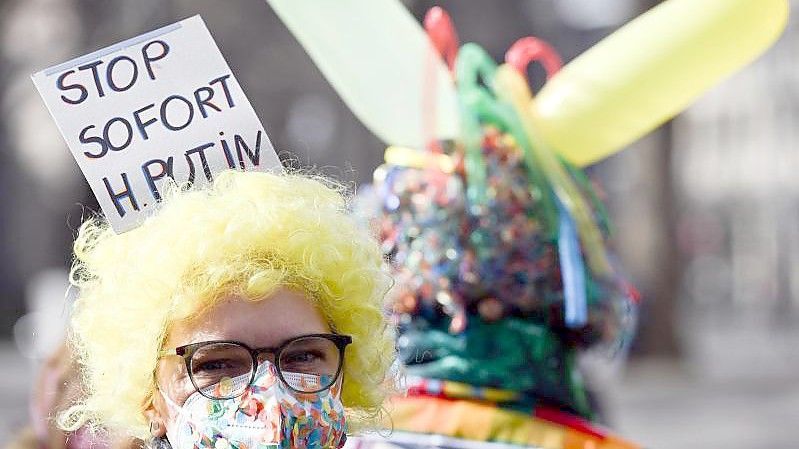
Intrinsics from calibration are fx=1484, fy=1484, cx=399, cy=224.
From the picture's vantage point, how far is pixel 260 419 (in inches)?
90.0

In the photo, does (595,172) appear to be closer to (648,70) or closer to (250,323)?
(648,70)

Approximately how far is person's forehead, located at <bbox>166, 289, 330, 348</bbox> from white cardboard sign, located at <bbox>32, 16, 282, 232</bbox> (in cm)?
27

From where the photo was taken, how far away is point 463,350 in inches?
147

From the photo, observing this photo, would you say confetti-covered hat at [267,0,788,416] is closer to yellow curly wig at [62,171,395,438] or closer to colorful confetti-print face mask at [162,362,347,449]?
yellow curly wig at [62,171,395,438]

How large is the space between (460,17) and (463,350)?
1893 centimetres

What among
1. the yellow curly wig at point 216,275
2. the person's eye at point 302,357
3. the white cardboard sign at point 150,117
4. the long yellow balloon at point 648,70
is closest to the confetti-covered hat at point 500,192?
the long yellow balloon at point 648,70

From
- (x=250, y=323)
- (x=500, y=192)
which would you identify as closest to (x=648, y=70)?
(x=500, y=192)

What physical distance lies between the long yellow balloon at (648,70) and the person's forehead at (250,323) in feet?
5.06

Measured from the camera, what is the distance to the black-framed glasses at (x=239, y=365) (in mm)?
2312

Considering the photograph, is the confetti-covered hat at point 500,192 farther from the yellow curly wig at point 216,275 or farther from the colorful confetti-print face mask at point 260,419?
the colorful confetti-print face mask at point 260,419

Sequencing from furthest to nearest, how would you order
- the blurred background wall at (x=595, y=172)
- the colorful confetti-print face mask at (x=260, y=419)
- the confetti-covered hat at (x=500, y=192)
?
the blurred background wall at (x=595, y=172) < the confetti-covered hat at (x=500, y=192) < the colorful confetti-print face mask at (x=260, y=419)

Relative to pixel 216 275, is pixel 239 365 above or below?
below

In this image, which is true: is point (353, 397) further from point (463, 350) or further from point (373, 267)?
point (463, 350)

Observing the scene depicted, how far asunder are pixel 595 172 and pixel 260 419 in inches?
142
